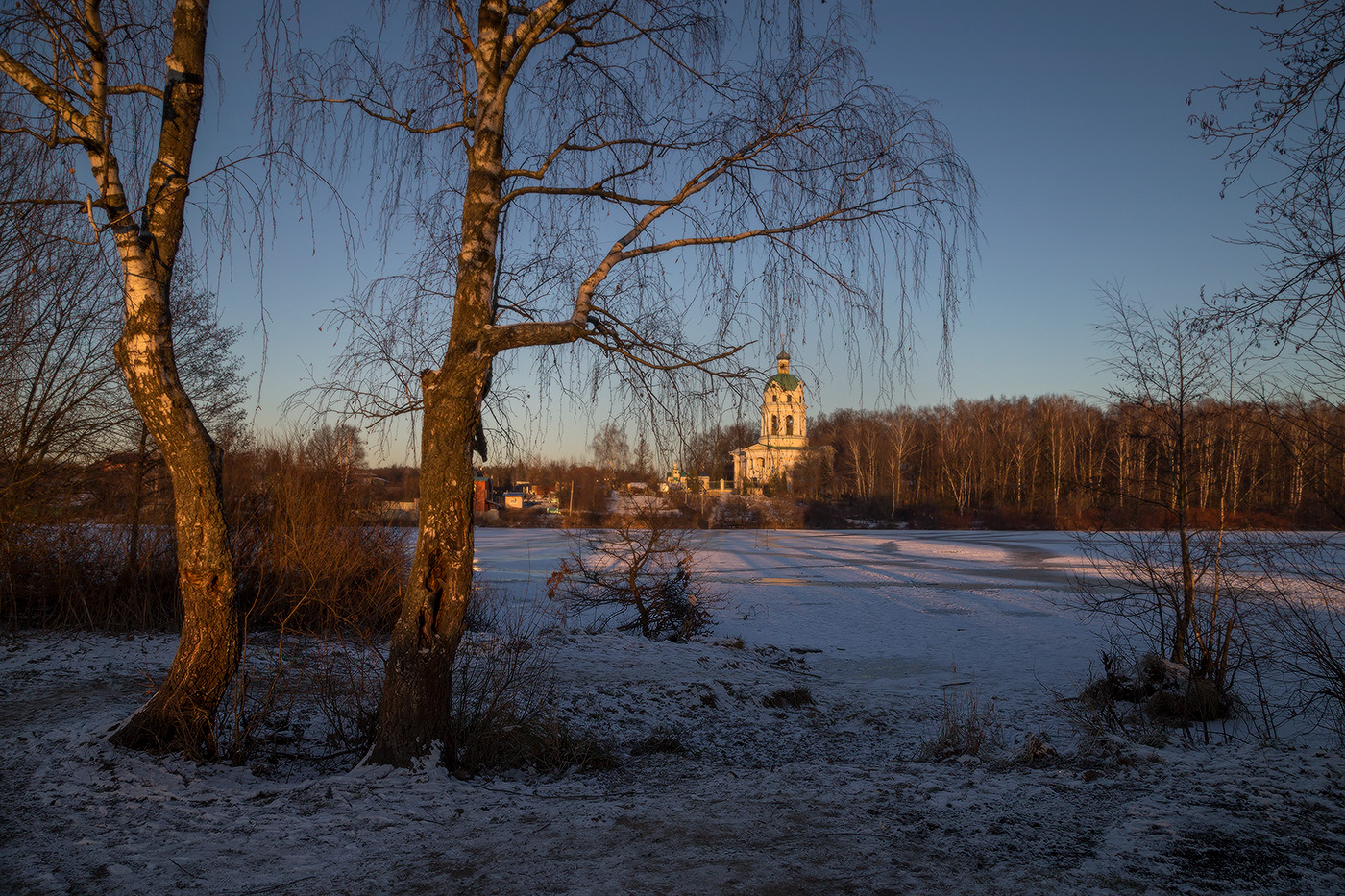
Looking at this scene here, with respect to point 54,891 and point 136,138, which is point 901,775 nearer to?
point 54,891

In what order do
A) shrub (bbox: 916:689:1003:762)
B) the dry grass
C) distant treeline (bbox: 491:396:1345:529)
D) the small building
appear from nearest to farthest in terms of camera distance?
the small building → distant treeline (bbox: 491:396:1345:529) → shrub (bbox: 916:689:1003:762) → the dry grass

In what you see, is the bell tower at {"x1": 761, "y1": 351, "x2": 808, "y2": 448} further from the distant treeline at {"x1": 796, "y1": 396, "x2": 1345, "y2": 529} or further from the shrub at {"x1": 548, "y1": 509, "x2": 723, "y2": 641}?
the shrub at {"x1": 548, "y1": 509, "x2": 723, "y2": 641}

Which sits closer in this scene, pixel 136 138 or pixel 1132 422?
pixel 136 138

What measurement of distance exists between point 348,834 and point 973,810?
9.82 feet

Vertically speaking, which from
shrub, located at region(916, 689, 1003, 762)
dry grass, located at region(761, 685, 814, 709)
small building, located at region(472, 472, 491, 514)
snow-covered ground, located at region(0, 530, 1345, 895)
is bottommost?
dry grass, located at region(761, 685, 814, 709)

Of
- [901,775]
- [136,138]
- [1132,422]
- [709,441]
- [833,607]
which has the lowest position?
[833,607]

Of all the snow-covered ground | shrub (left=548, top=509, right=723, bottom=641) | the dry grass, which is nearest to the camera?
the snow-covered ground

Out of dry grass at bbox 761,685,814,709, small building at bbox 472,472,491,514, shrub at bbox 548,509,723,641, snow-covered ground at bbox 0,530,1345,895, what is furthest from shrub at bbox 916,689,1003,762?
shrub at bbox 548,509,723,641

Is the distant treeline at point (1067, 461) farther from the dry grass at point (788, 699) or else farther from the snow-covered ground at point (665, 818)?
the dry grass at point (788, 699)

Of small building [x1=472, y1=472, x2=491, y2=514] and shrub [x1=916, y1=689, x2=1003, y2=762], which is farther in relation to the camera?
shrub [x1=916, y1=689, x2=1003, y2=762]

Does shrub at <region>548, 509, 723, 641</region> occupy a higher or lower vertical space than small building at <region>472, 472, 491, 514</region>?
lower

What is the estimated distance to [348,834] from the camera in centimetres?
331

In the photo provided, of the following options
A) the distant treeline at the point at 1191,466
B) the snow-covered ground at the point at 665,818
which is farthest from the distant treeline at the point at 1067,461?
the snow-covered ground at the point at 665,818

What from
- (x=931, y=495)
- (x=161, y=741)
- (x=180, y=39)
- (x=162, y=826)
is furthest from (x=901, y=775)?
(x=931, y=495)
